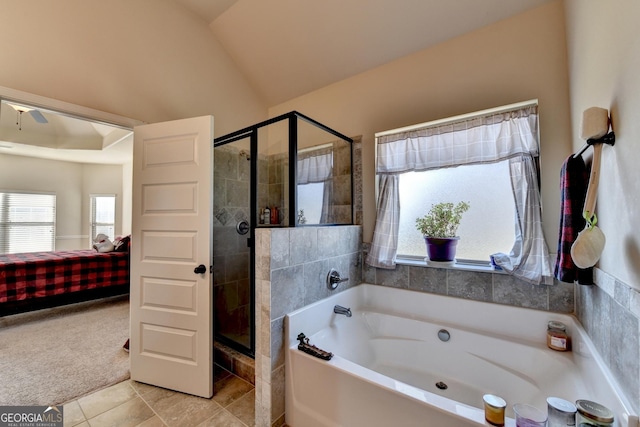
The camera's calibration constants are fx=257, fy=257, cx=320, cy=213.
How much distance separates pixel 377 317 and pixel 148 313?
183cm

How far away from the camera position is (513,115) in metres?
1.81

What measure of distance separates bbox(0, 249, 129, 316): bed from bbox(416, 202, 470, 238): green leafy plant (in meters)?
4.52

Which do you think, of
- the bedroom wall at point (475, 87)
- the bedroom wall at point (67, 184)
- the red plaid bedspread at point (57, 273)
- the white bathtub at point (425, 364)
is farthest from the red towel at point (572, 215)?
the bedroom wall at point (67, 184)

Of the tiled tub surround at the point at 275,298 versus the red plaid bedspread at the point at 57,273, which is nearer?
the tiled tub surround at the point at 275,298

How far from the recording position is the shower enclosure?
2.06 metres

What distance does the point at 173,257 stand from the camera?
76.6 inches

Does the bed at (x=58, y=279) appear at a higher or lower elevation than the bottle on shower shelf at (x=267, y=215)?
lower

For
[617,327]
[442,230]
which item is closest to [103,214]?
[442,230]

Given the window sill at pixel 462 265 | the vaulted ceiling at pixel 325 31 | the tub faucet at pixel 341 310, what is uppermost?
the vaulted ceiling at pixel 325 31

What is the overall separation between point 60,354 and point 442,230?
3.60 metres

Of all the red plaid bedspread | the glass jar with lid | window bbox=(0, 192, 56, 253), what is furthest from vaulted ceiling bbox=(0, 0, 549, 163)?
window bbox=(0, 192, 56, 253)

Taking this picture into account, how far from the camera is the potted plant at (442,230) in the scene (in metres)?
2.03

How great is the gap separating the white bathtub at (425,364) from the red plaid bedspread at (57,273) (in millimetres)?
3834

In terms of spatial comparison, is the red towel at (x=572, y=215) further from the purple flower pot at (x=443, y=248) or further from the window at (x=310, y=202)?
the window at (x=310, y=202)
